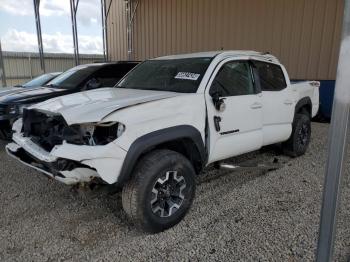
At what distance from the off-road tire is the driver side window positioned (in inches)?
59.6

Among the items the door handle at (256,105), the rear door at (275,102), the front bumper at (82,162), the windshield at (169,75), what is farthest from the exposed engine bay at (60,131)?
the rear door at (275,102)

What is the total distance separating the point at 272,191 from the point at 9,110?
14.4 feet

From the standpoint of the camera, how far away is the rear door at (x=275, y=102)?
4.08 m

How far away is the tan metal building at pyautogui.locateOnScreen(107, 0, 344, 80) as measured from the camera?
877 centimetres

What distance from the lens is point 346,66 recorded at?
160 centimetres

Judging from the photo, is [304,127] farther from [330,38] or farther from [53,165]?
[330,38]

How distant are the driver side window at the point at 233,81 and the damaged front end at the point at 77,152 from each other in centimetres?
131

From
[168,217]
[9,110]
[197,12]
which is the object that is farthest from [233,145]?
[197,12]

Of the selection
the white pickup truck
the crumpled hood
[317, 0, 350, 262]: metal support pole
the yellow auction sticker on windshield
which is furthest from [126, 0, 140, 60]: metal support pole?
[317, 0, 350, 262]: metal support pole

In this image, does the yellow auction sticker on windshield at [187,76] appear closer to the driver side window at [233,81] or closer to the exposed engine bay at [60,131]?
the driver side window at [233,81]

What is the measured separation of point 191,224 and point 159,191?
504 mm

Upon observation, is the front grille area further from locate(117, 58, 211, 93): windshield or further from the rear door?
the rear door

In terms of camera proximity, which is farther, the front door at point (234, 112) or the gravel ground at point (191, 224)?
the front door at point (234, 112)

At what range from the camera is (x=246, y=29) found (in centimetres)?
1018
